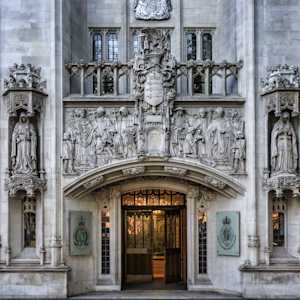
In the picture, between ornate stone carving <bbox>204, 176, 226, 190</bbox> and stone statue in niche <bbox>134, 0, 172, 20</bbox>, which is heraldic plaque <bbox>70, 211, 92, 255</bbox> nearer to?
ornate stone carving <bbox>204, 176, 226, 190</bbox>

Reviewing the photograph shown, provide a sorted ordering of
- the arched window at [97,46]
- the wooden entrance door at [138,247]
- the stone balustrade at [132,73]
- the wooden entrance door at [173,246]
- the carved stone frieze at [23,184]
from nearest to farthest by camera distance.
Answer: the carved stone frieze at [23,184]
the stone balustrade at [132,73]
the arched window at [97,46]
the wooden entrance door at [173,246]
the wooden entrance door at [138,247]

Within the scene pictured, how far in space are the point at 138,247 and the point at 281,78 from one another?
6.56m

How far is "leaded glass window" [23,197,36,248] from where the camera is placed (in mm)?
16531

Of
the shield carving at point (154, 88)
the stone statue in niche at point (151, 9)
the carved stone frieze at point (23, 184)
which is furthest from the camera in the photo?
the stone statue in niche at point (151, 9)

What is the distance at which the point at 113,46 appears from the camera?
60.0 ft

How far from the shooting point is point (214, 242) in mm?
17453

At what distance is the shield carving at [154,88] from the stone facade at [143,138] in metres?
0.03

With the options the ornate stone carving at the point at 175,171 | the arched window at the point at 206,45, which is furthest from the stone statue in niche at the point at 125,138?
the arched window at the point at 206,45

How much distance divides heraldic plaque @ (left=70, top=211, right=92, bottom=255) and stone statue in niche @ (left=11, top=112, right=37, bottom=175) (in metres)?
1.50

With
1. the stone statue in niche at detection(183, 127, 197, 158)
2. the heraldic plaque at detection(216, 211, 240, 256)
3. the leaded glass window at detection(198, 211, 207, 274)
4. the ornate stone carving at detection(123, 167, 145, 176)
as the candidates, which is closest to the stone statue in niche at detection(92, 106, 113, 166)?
the ornate stone carving at detection(123, 167, 145, 176)

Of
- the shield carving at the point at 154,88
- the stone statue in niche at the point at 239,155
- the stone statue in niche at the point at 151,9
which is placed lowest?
the stone statue in niche at the point at 239,155

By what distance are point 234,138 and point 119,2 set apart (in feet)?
15.1

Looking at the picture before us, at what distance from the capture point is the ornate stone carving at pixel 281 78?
52.6 ft

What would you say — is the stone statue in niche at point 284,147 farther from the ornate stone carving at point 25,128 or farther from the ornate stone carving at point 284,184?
the ornate stone carving at point 25,128
